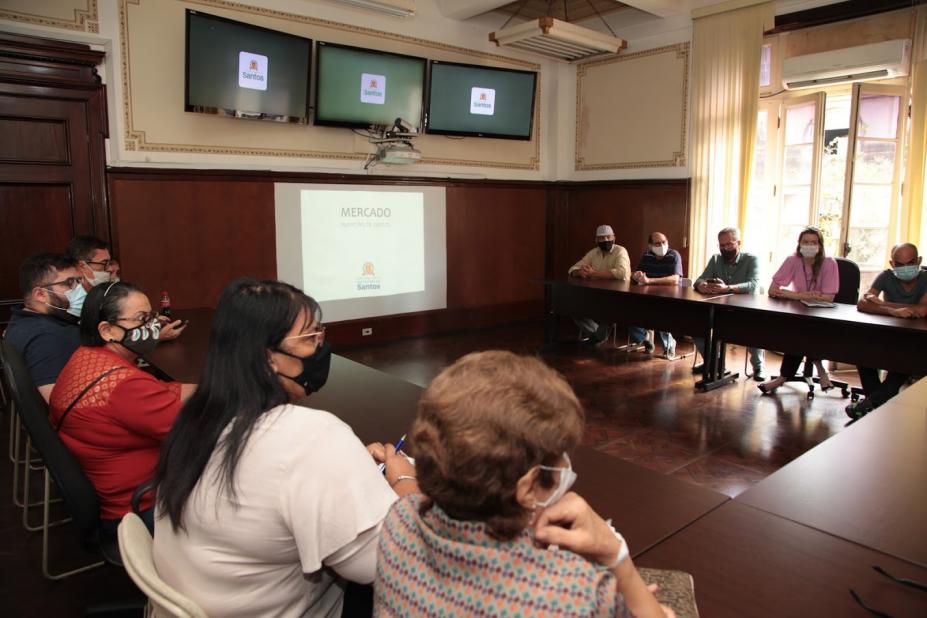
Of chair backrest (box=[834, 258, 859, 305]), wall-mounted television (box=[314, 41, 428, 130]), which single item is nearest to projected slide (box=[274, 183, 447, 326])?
wall-mounted television (box=[314, 41, 428, 130])

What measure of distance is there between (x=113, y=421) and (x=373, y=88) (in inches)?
188

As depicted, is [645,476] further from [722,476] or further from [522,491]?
[722,476]

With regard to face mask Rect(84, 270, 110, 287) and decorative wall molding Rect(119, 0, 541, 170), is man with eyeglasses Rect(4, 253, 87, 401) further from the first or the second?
decorative wall molding Rect(119, 0, 541, 170)

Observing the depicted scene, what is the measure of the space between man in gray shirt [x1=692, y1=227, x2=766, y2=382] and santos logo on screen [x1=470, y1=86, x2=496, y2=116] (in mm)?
2772

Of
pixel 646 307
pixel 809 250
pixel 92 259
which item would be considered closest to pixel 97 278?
pixel 92 259

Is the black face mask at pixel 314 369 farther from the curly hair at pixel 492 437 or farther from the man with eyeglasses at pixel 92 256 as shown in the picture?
the man with eyeglasses at pixel 92 256

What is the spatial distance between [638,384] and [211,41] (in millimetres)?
4242

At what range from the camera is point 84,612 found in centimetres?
217

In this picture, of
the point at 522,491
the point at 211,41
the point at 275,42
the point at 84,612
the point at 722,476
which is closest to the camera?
the point at 522,491

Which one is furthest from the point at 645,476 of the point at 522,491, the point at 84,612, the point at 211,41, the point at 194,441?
the point at 211,41

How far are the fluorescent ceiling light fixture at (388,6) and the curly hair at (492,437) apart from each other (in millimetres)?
5550

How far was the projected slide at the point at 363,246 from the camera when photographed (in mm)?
5836

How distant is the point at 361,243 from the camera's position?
6.20 metres

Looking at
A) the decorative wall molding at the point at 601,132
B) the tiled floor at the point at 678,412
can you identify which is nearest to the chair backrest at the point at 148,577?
the tiled floor at the point at 678,412
